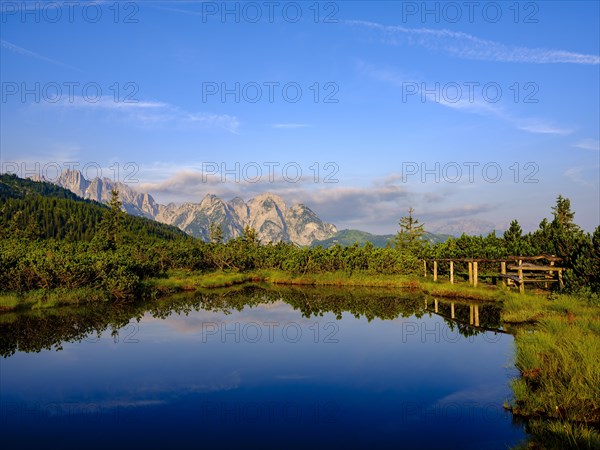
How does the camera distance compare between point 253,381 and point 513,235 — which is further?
point 513,235

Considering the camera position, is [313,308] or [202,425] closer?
[202,425]

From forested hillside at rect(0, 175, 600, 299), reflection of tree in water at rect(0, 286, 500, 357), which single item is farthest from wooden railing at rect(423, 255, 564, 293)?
reflection of tree in water at rect(0, 286, 500, 357)

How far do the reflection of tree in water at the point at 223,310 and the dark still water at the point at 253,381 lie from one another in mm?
212

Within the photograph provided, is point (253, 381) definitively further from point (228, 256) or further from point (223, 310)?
point (228, 256)

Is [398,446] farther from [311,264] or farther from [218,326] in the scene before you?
[311,264]

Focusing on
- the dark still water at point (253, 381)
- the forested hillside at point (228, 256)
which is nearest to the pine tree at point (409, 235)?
the forested hillside at point (228, 256)

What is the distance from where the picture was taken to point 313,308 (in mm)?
34062

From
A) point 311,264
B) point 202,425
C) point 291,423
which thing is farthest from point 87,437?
point 311,264

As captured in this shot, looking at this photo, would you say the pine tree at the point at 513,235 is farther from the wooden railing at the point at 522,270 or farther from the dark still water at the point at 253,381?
the dark still water at the point at 253,381

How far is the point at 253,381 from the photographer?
1623 cm

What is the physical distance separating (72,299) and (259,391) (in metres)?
22.6

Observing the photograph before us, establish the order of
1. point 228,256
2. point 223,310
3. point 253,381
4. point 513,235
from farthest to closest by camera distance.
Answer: point 228,256 < point 513,235 < point 223,310 < point 253,381

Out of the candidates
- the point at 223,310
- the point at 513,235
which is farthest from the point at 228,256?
the point at 513,235

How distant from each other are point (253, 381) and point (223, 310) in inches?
679
